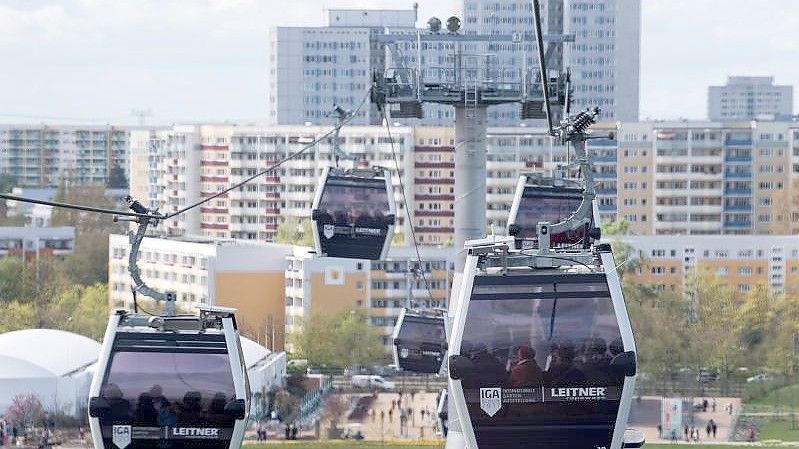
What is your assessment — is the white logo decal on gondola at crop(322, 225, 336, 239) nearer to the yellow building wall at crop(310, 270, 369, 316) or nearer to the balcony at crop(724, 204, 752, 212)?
the yellow building wall at crop(310, 270, 369, 316)

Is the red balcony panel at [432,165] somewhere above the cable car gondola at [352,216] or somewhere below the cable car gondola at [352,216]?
below

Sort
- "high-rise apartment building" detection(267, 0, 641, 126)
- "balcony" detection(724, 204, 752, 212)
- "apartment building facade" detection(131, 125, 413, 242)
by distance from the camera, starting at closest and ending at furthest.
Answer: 1. "apartment building facade" detection(131, 125, 413, 242)
2. "balcony" detection(724, 204, 752, 212)
3. "high-rise apartment building" detection(267, 0, 641, 126)

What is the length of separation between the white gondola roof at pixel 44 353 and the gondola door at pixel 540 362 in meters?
45.5

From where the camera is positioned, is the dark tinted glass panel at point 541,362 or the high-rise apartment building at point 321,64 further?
the high-rise apartment building at point 321,64

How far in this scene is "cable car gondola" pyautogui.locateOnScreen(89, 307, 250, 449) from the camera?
18.0 metres

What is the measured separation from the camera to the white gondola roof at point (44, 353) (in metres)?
61.6

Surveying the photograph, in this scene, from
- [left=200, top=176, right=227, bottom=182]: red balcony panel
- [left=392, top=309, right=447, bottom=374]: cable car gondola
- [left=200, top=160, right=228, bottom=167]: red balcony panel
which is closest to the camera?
[left=392, top=309, right=447, bottom=374]: cable car gondola

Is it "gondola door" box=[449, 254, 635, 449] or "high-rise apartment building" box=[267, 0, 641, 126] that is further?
"high-rise apartment building" box=[267, 0, 641, 126]

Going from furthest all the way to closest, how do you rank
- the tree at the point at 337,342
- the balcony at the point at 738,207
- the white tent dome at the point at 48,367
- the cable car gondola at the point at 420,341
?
1. the balcony at the point at 738,207
2. the tree at the point at 337,342
3. the white tent dome at the point at 48,367
4. the cable car gondola at the point at 420,341

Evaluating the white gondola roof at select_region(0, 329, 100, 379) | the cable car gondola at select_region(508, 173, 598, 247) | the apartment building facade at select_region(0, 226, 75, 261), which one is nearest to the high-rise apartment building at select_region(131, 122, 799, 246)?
the apartment building facade at select_region(0, 226, 75, 261)

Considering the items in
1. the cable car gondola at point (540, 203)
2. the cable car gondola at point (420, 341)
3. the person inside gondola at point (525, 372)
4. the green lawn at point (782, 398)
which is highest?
the cable car gondola at point (540, 203)

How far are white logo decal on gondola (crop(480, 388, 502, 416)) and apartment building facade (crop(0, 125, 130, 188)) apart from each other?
145m

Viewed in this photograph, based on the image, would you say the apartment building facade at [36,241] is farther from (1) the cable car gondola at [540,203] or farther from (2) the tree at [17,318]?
(1) the cable car gondola at [540,203]

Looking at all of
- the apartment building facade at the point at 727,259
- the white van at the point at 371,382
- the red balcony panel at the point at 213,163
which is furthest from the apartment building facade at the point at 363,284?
the red balcony panel at the point at 213,163
